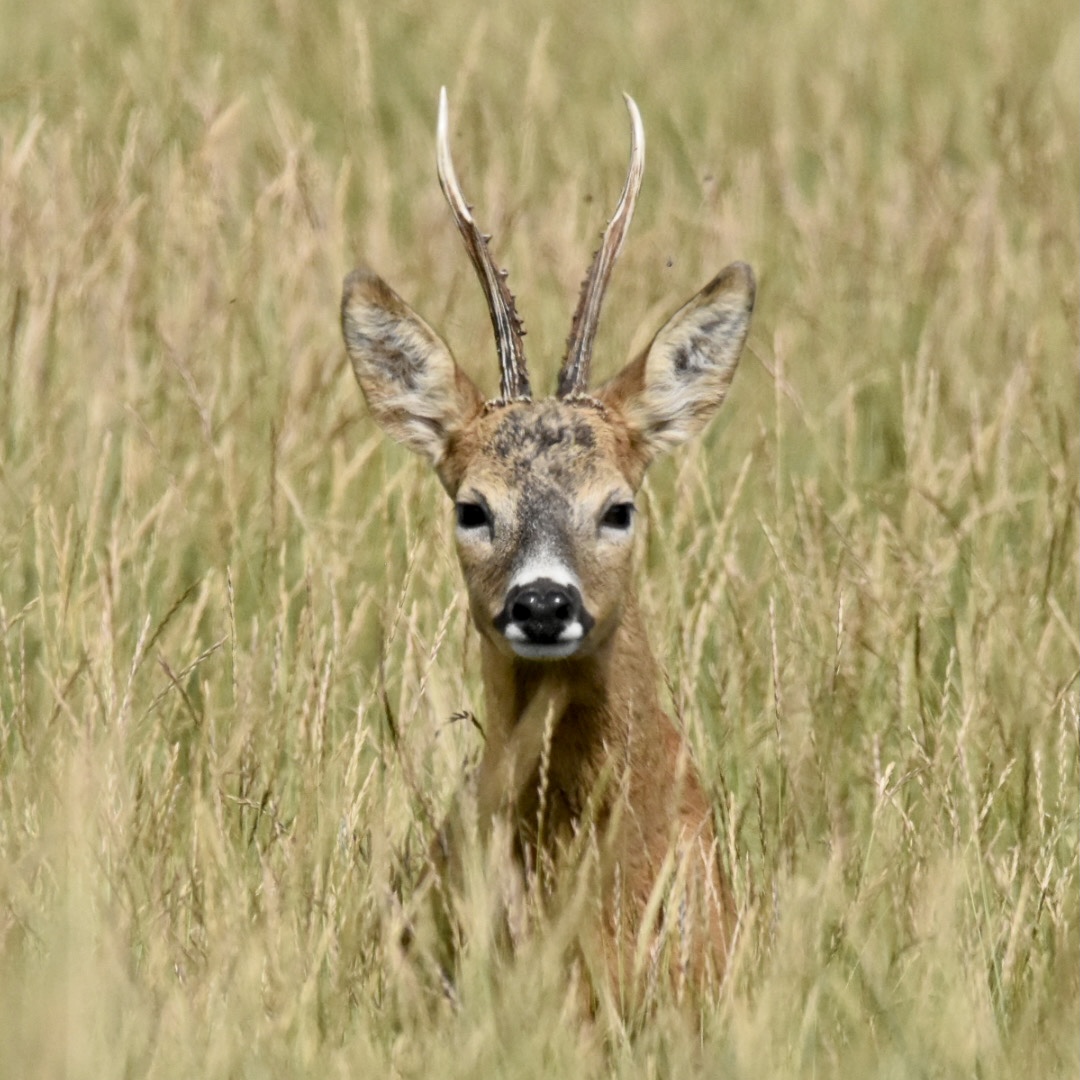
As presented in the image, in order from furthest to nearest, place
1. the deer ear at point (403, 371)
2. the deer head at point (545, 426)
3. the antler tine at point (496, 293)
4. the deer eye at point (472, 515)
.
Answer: the deer ear at point (403, 371) < the antler tine at point (496, 293) < the deer eye at point (472, 515) < the deer head at point (545, 426)

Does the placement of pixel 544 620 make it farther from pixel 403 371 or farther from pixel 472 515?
pixel 403 371

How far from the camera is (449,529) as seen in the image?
5.68 meters

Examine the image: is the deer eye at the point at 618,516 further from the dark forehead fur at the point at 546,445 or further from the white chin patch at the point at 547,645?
the white chin patch at the point at 547,645

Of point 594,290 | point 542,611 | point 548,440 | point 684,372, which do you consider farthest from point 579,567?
point 684,372

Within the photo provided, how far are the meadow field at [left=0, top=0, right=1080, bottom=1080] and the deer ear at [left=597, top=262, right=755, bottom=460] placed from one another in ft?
0.96

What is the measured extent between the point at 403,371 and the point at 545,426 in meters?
0.42

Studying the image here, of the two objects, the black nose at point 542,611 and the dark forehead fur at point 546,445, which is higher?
the dark forehead fur at point 546,445

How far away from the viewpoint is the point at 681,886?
162 inches

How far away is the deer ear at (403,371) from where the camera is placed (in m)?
4.95

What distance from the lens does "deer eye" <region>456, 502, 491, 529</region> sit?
467cm

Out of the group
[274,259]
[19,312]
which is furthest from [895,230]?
[19,312]

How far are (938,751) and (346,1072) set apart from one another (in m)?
1.57

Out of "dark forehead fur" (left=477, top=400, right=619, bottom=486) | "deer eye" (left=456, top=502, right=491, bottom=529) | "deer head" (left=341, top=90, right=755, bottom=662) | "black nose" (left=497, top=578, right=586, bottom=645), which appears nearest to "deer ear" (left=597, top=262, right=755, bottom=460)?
"deer head" (left=341, top=90, right=755, bottom=662)

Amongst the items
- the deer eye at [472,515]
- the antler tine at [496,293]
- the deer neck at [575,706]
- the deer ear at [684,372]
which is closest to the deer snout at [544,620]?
the deer neck at [575,706]
